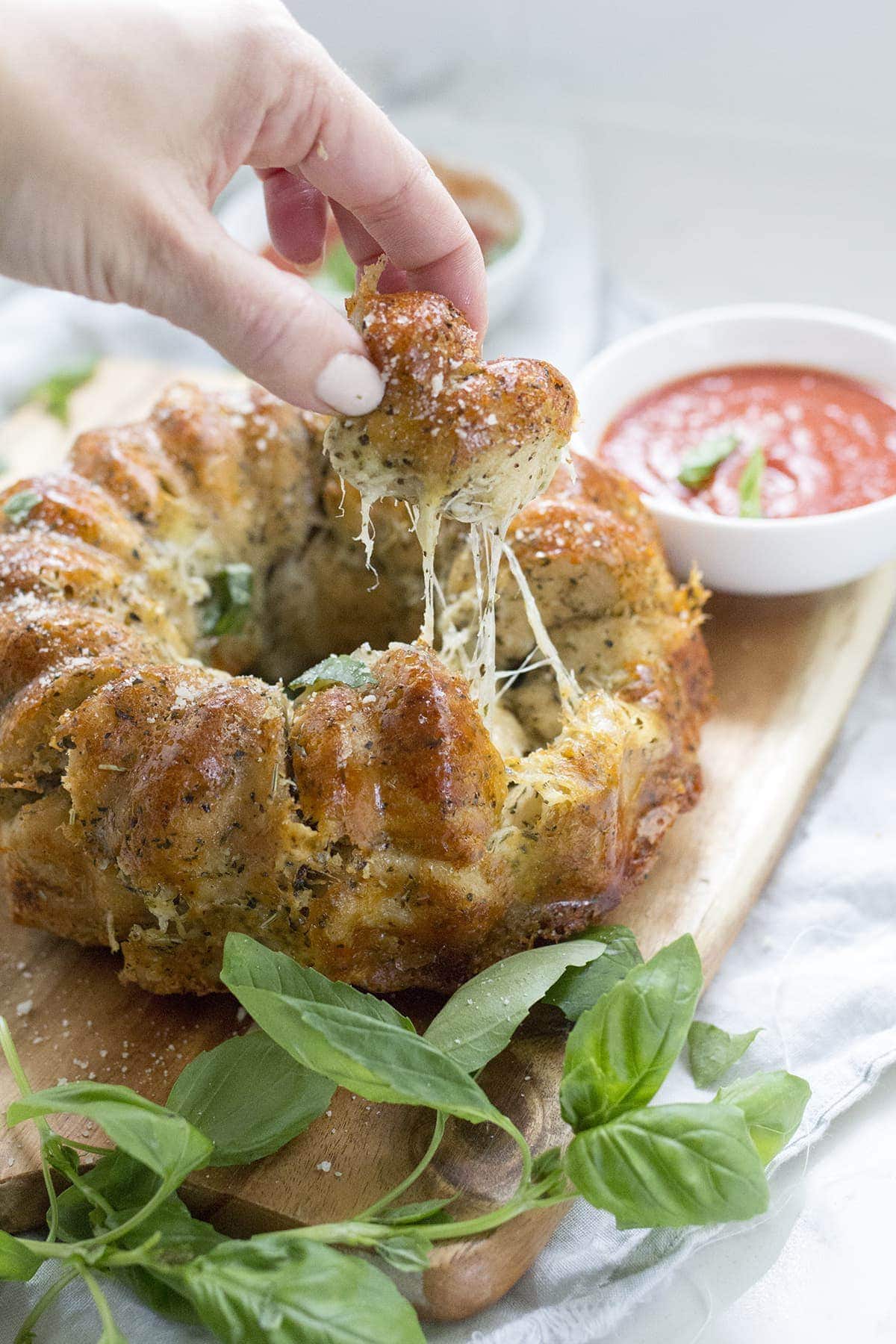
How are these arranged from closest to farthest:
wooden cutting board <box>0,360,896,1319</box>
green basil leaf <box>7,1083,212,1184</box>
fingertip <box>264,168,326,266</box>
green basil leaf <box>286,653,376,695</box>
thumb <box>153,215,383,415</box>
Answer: green basil leaf <box>7,1083,212,1184</box>
thumb <box>153,215,383,415</box>
wooden cutting board <box>0,360,896,1319</box>
green basil leaf <box>286,653,376,695</box>
fingertip <box>264,168,326,266</box>

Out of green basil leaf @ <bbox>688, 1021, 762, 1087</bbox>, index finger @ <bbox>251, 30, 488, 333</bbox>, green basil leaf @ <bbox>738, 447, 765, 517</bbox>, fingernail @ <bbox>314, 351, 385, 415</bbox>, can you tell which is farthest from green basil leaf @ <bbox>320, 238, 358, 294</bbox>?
green basil leaf @ <bbox>688, 1021, 762, 1087</bbox>

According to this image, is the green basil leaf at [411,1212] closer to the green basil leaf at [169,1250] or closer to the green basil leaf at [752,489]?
the green basil leaf at [169,1250]

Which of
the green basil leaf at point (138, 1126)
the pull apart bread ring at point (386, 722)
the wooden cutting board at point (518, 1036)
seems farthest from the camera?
the pull apart bread ring at point (386, 722)

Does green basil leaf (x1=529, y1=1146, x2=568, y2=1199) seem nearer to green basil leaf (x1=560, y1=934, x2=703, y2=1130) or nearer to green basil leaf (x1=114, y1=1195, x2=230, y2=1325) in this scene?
green basil leaf (x1=560, y1=934, x2=703, y2=1130)

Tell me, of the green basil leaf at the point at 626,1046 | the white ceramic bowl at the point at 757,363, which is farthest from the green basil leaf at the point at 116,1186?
the white ceramic bowl at the point at 757,363

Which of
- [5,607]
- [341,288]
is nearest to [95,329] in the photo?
[341,288]

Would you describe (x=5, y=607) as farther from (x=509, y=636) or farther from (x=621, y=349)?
(x=621, y=349)
